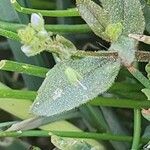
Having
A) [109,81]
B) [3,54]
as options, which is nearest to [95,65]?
[109,81]

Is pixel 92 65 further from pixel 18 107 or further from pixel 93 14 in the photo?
pixel 18 107

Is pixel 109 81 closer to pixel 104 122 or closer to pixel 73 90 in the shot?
pixel 73 90

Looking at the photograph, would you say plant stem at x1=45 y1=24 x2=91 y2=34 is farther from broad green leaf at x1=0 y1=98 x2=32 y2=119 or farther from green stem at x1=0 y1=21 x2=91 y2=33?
broad green leaf at x1=0 y1=98 x2=32 y2=119

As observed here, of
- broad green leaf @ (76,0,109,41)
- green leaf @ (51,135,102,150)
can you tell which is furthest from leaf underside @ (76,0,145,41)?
green leaf @ (51,135,102,150)

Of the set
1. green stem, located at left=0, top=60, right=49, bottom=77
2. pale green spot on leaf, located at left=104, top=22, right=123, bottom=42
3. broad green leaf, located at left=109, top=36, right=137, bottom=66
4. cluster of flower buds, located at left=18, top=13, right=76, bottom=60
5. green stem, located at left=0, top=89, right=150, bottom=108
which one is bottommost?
green stem, located at left=0, top=89, right=150, bottom=108

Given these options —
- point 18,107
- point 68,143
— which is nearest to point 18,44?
point 18,107

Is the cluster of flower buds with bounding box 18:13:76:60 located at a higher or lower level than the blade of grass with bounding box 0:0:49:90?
higher
